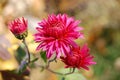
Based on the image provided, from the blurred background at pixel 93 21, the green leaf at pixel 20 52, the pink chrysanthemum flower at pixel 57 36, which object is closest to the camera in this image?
the pink chrysanthemum flower at pixel 57 36

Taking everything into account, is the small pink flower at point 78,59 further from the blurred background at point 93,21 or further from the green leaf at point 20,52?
the blurred background at point 93,21

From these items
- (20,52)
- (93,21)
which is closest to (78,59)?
(20,52)

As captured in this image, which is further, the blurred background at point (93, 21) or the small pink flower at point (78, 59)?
the blurred background at point (93, 21)

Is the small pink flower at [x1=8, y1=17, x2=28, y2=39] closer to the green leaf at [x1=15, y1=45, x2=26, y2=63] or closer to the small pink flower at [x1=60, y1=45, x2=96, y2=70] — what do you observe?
the small pink flower at [x1=60, y1=45, x2=96, y2=70]

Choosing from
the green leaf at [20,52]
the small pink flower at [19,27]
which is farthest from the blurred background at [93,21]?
the small pink flower at [19,27]

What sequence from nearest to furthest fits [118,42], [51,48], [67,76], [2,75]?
[51,48] → [67,76] → [2,75] → [118,42]

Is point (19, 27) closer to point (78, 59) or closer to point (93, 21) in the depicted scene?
point (78, 59)

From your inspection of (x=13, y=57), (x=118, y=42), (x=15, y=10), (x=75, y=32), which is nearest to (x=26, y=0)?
(x=15, y=10)

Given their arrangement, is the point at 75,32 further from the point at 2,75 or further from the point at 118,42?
the point at 118,42
